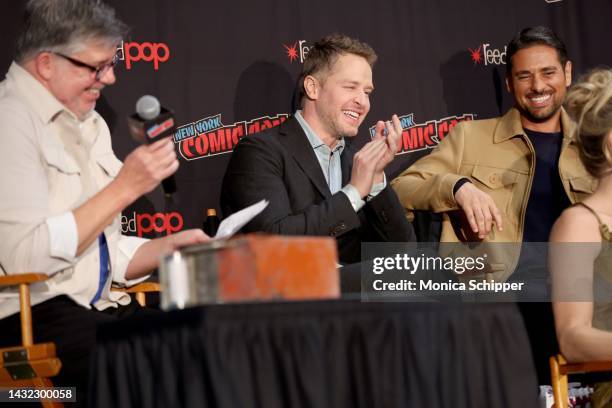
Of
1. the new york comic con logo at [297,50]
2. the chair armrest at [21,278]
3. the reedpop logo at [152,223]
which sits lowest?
the chair armrest at [21,278]

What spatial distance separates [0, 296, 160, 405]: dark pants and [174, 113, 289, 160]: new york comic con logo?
4.77 feet

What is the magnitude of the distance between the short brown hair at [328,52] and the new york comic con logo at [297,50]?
0.14 metres

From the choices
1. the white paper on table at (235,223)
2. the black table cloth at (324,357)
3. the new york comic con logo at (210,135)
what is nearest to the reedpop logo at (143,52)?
the new york comic con logo at (210,135)

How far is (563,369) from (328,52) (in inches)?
74.7

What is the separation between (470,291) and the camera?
12.6 ft

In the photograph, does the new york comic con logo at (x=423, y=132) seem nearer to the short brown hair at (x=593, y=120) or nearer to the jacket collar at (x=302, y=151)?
the jacket collar at (x=302, y=151)

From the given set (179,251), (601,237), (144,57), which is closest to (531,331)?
(601,237)

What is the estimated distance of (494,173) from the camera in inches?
158

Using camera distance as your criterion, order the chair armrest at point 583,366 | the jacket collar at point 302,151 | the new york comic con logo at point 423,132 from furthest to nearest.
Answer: the new york comic con logo at point 423,132
the jacket collar at point 302,151
the chair armrest at point 583,366

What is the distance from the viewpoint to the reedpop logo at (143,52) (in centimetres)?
387

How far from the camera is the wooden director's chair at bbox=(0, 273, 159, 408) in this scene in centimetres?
235

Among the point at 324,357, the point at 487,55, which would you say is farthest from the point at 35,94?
the point at 487,55

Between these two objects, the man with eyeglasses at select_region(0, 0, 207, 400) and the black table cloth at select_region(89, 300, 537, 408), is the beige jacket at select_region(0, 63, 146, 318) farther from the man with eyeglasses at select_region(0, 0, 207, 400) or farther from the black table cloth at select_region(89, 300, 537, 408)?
the black table cloth at select_region(89, 300, 537, 408)

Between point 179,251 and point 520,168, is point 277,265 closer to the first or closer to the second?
point 179,251
